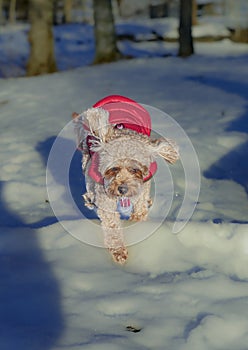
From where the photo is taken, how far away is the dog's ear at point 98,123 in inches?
137

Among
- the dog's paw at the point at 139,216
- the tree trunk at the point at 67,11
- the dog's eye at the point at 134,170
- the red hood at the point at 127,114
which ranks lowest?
the dog's paw at the point at 139,216

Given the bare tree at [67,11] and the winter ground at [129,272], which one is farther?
the bare tree at [67,11]

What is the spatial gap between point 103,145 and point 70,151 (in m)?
2.64

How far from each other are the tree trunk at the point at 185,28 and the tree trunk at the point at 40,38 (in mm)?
3123

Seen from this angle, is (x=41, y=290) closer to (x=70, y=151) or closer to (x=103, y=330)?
(x=103, y=330)

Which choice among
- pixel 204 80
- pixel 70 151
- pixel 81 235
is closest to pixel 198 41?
pixel 204 80

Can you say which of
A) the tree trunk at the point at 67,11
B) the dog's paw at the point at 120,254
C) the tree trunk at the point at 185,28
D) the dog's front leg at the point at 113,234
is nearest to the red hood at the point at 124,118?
the dog's front leg at the point at 113,234

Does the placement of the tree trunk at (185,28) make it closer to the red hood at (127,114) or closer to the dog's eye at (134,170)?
the red hood at (127,114)

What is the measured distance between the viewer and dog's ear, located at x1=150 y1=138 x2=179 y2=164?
352 cm

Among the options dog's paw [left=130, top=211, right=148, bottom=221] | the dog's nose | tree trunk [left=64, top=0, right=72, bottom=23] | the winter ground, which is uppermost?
tree trunk [left=64, top=0, right=72, bottom=23]

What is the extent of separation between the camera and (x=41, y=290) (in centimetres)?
320

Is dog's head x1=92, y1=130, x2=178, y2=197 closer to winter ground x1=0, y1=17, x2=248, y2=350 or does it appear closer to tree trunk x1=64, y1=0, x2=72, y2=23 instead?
winter ground x1=0, y1=17, x2=248, y2=350

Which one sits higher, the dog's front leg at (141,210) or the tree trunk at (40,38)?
the tree trunk at (40,38)

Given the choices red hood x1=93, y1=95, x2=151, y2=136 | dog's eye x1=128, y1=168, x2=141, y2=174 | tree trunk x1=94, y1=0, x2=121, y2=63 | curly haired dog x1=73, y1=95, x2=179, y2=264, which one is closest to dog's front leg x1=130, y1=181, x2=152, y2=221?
curly haired dog x1=73, y1=95, x2=179, y2=264
